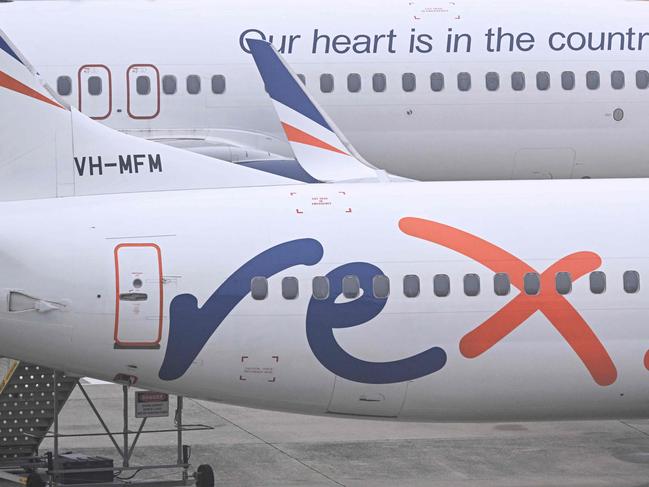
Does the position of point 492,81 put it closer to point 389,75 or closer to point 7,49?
point 389,75

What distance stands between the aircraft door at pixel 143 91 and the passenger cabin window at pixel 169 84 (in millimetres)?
119

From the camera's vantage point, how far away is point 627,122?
33219 mm

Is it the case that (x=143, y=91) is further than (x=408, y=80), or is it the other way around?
(x=408, y=80)

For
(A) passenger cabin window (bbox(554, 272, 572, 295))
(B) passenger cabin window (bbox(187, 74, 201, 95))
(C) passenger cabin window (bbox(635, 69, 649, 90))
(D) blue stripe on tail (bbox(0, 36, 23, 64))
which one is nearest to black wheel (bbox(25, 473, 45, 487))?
(D) blue stripe on tail (bbox(0, 36, 23, 64))

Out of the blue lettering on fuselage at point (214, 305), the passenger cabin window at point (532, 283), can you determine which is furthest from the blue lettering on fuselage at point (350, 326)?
the passenger cabin window at point (532, 283)

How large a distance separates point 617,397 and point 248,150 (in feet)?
39.3

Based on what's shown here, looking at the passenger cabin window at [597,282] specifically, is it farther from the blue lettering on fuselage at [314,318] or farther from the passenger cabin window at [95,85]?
the passenger cabin window at [95,85]

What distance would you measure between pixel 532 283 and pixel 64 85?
13731 millimetres

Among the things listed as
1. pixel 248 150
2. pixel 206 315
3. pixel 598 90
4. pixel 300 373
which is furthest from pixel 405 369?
pixel 598 90

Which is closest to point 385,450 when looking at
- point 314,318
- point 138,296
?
point 314,318

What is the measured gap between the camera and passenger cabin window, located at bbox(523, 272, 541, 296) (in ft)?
69.7

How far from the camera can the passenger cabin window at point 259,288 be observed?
2092cm

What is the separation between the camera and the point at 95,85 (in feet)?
105

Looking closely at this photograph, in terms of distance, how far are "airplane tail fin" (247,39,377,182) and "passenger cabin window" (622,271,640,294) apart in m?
5.40
